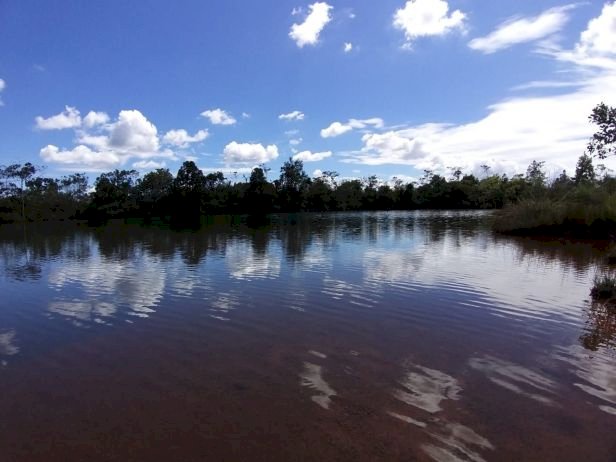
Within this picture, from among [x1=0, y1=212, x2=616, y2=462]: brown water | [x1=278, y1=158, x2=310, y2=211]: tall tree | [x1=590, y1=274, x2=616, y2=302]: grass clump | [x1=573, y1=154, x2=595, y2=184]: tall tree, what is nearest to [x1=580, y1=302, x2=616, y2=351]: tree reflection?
[x1=0, y1=212, x2=616, y2=462]: brown water

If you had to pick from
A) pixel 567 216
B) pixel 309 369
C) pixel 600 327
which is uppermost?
pixel 567 216

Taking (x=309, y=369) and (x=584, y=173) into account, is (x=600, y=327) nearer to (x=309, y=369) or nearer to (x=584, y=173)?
(x=309, y=369)

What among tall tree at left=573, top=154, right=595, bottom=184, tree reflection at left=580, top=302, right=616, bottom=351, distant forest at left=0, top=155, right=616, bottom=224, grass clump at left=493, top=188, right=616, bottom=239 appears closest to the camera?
tree reflection at left=580, top=302, right=616, bottom=351

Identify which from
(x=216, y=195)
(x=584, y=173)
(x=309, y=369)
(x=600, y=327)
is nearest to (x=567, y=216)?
(x=584, y=173)

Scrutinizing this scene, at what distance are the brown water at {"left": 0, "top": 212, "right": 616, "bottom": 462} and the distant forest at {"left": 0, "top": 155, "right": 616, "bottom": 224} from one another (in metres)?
60.2

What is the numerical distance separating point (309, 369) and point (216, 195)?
106m

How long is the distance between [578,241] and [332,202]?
103780 millimetres

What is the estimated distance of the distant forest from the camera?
289ft

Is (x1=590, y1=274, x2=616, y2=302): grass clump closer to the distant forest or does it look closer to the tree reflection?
the tree reflection

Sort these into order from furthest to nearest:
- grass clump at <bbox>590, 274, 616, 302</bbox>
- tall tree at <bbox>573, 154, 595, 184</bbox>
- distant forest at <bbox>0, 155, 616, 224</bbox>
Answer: distant forest at <bbox>0, 155, 616, 224</bbox> < tall tree at <bbox>573, 154, 595, 184</bbox> < grass clump at <bbox>590, 274, 616, 302</bbox>

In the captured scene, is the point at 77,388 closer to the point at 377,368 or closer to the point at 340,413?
the point at 340,413

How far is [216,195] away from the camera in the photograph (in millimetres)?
110625

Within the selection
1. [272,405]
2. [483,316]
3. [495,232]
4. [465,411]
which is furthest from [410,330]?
[495,232]

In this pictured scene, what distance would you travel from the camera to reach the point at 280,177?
12306cm
